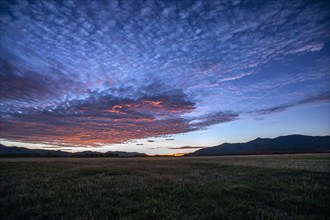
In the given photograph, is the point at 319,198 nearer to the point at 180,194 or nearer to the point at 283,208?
the point at 283,208

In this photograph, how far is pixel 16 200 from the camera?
8.57 metres

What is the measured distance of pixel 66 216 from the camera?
22.2 ft

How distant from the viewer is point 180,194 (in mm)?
10234

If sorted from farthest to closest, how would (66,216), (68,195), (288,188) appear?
(288,188)
(68,195)
(66,216)

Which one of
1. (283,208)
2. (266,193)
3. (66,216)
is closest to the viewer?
(66,216)

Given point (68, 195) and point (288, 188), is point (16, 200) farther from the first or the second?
point (288, 188)

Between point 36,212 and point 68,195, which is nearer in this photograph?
point 36,212

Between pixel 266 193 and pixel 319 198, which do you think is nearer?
pixel 319 198

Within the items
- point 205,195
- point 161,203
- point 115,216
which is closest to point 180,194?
point 205,195

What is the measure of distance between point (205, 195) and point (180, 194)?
125 cm

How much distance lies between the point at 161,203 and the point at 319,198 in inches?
275

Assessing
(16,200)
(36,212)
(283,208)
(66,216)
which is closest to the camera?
(66,216)

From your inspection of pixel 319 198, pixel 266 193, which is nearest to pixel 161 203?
pixel 266 193

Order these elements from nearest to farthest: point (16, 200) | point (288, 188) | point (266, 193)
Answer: point (16, 200) < point (266, 193) < point (288, 188)
